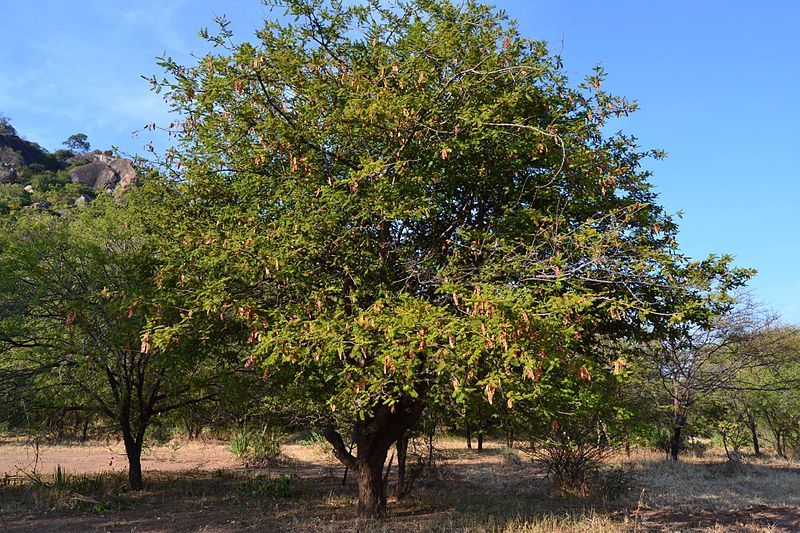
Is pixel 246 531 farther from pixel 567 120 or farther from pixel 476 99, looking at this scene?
pixel 567 120

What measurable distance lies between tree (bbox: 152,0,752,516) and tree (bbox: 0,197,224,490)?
48.3 inches

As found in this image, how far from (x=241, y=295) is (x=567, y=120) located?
22.1 feet

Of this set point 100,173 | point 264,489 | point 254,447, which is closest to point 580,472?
point 264,489

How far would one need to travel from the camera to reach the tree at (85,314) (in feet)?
34.3

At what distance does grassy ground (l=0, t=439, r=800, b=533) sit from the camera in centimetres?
1063

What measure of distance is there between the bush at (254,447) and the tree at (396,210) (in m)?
13.5

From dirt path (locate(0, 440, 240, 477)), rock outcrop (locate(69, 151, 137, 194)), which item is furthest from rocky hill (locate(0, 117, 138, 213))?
dirt path (locate(0, 440, 240, 477))

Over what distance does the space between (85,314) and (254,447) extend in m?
14.6

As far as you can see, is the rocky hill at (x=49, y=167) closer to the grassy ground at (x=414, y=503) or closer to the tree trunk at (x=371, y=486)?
the grassy ground at (x=414, y=503)

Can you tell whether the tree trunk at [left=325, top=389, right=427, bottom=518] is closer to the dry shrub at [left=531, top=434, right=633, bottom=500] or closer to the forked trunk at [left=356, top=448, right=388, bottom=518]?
the forked trunk at [left=356, top=448, right=388, bottom=518]

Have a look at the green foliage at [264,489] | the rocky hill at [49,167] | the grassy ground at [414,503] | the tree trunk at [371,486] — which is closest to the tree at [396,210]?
the tree trunk at [371,486]

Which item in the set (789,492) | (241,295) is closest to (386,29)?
(241,295)

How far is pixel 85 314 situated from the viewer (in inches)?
422

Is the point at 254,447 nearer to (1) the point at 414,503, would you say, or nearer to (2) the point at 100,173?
(1) the point at 414,503
